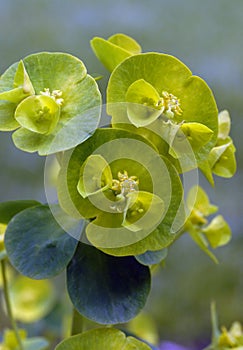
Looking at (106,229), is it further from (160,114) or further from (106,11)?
(106,11)

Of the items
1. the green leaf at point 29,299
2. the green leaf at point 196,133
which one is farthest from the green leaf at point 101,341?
the green leaf at point 29,299

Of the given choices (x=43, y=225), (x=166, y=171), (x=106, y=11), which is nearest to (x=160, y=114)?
(x=166, y=171)

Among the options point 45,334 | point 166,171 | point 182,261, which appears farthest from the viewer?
point 182,261

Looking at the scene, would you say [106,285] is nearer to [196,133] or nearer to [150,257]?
[150,257]

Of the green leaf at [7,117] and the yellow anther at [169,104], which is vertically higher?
the yellow anther at [169,104]

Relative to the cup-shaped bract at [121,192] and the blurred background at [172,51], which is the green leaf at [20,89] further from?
the blurred background at [172,51]

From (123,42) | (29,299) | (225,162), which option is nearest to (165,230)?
(225,162)
